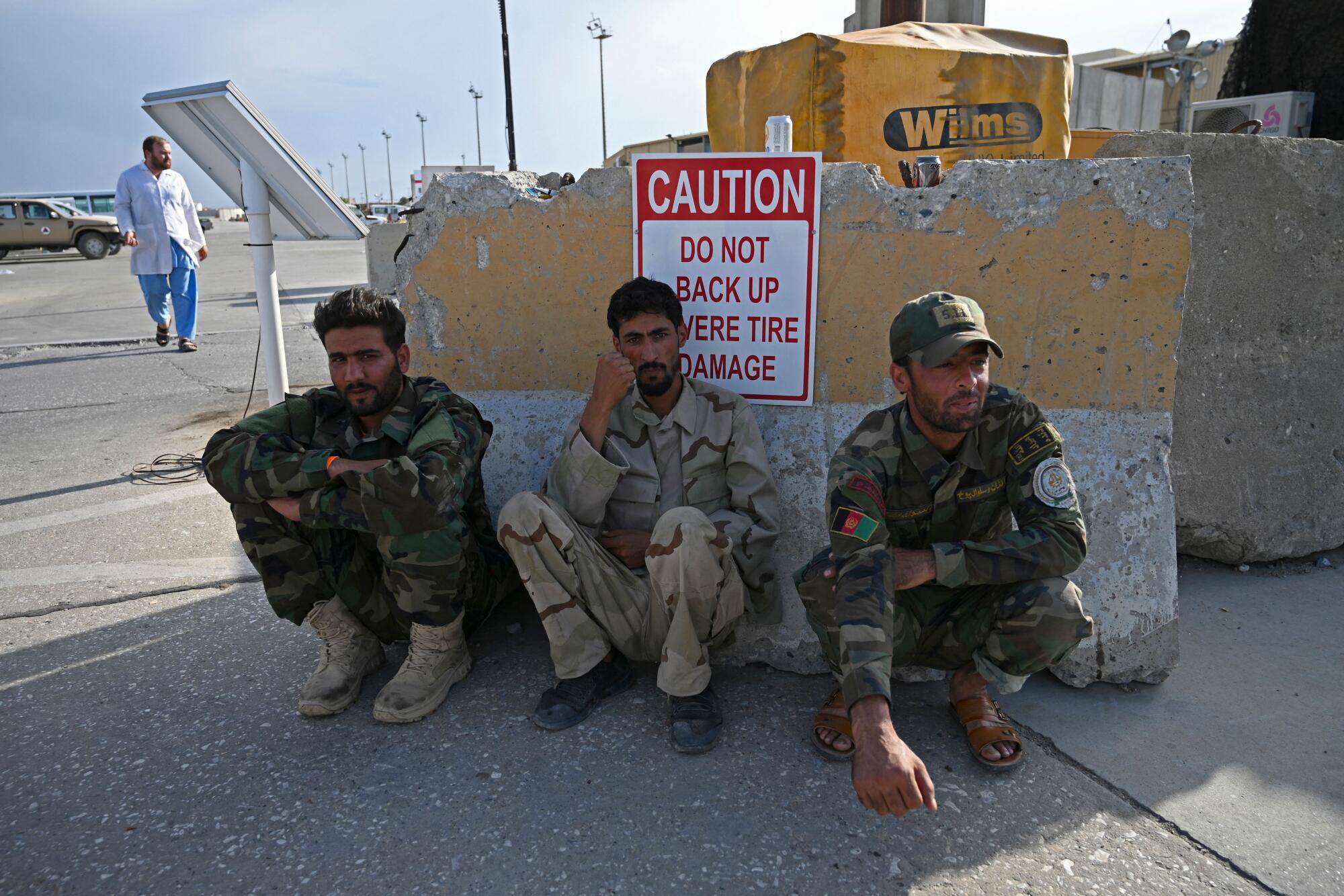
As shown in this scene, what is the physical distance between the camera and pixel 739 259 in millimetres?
2865

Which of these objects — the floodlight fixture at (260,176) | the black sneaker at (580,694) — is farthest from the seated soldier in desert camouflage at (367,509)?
the floodlight fixture at (260,176)

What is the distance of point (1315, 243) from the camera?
11.3 ft

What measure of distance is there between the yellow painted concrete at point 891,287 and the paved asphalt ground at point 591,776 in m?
0.40

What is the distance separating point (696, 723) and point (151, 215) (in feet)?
24.3

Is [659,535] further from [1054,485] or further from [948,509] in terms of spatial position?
[1054,485]

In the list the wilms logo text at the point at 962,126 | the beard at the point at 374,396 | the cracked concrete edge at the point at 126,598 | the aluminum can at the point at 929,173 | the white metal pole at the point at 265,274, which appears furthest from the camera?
the wilms logo text at the point at 962,126

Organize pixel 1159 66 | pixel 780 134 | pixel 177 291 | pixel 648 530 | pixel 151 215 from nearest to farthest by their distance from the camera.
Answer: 1. pixel 648 530
2. pixel 780 134
3. pixel 151 215
4. pixel 177 291
5. pixel 1159 66

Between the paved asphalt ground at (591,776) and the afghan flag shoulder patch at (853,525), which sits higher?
the afghan flag shoulder patch at (853,525)

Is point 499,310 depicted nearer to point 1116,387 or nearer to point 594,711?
point 594,711

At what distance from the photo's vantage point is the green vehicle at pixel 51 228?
2353cm

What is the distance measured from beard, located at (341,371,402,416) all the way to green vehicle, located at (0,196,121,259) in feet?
87.2

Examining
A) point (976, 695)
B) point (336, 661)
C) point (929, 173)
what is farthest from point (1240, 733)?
point (336, 661)

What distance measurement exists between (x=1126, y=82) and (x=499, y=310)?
1943cm

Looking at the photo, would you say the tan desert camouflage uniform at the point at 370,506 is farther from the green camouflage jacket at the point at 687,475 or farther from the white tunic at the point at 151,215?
the white tunic at the point at 151,215
